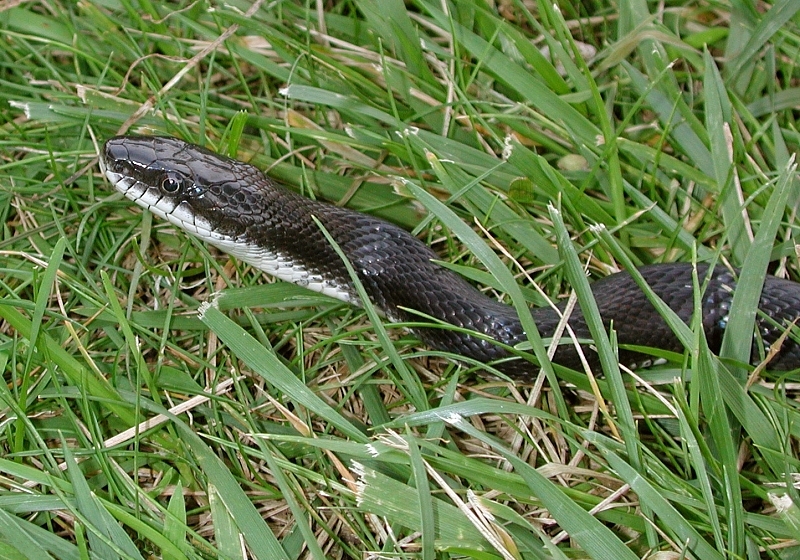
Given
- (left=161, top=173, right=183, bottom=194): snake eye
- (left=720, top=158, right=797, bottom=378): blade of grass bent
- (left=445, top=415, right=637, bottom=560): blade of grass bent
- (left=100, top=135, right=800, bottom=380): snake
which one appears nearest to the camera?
(left=445, top=415, right=637, bottom=560): blade of grass bent

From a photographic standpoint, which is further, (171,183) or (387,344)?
(171,183)

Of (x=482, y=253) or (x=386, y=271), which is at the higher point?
(x=482, y=253)

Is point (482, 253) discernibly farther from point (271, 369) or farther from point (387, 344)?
point (271, 369)

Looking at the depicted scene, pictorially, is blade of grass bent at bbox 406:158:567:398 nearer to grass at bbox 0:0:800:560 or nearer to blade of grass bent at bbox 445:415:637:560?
grass at bbox 0:0:800:560

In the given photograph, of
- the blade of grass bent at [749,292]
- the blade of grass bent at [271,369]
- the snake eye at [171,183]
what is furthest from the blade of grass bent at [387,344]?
the blade of grass bent at [749,292]

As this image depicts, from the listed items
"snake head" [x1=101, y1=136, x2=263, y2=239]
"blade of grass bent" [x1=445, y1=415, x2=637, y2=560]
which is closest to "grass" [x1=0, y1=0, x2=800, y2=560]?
"blade of grass bent" [x1=445, y1=415, x2=637, y2=560]

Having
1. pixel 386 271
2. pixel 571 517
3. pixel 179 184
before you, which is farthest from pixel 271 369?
pixel 571 517
